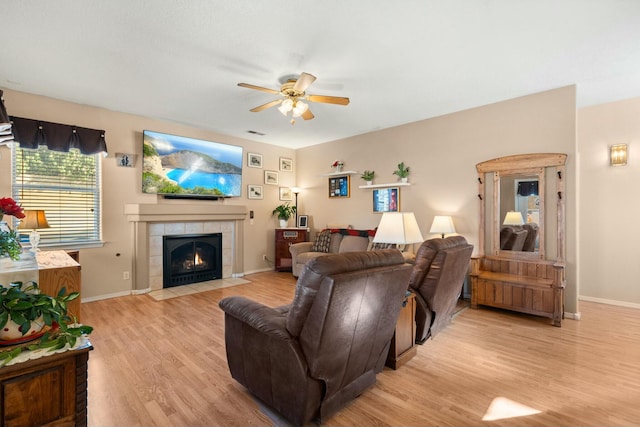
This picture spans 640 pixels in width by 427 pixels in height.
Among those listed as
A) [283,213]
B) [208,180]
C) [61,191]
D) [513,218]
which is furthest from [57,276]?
[513,218]

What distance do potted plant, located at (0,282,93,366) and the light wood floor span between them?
91 centimetres

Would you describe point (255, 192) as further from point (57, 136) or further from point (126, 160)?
point (57, 136)

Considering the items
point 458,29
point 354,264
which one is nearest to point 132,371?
point 354,264

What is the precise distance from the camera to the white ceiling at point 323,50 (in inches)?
85.3

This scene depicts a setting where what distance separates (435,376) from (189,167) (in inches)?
178

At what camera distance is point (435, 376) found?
2229 millimetres

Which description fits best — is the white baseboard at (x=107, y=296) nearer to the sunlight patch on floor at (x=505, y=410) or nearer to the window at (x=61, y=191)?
the window at (x=61, y=191)

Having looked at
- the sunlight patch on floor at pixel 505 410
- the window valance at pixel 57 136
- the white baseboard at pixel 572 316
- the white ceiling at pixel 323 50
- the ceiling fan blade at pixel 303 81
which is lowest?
the sunlight patch on floor at pixel 505 410

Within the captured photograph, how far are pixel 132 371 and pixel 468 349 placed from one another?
2800mm

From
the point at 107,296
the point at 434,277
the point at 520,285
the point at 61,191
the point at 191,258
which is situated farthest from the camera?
the point at 191,258

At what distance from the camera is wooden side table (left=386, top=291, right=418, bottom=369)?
7.61ft

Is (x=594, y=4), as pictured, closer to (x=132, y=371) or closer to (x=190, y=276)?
(x=132, y=371)

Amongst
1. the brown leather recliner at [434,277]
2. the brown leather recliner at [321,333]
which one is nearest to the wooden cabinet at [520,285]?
the brown leather recliner at [434,277]

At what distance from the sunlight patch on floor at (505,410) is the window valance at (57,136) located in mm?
4972
